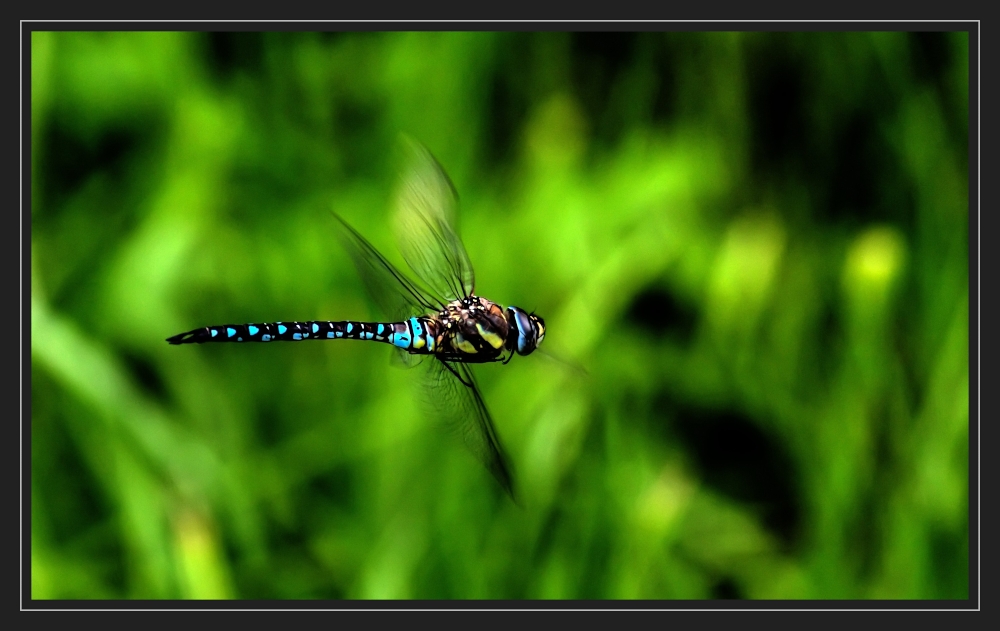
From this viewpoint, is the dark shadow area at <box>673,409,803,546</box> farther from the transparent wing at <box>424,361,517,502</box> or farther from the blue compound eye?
the transparent wing at <box>424,361,517,502</box>

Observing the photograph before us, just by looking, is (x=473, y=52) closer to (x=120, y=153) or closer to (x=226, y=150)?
(x=226, y=150)

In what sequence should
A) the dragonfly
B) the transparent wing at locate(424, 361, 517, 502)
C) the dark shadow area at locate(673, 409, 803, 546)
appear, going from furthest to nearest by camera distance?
1. the dark shadow area at locate(673, 409, 803, 546)
2. the dragonfly
3. the transparent wing at locate(424, 361, 517, 502)

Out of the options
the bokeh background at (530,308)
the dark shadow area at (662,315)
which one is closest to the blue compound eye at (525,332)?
the bokeh background at (530,308)

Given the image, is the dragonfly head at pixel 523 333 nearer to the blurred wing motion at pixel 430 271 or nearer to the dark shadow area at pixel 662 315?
the blurred wing motion at pixel 430 271

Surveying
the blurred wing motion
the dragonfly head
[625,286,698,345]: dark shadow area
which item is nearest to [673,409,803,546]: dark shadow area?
[625,286,698,345]: dark shadow area

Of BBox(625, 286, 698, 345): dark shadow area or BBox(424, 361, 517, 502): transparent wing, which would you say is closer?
BBox(424, 361, 517, 502): transparent wing

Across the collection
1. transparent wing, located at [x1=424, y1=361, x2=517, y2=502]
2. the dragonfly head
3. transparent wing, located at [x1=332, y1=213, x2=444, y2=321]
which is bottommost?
transparent wing, located at [x1=424, y1=361, x2=517, y2=502]

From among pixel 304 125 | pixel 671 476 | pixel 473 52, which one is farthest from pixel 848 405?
pixel 304 125
